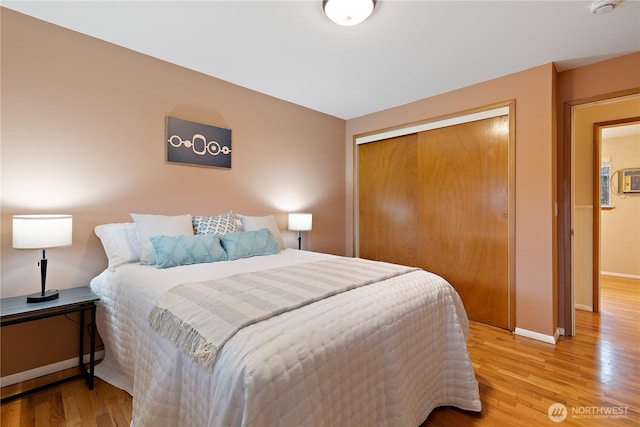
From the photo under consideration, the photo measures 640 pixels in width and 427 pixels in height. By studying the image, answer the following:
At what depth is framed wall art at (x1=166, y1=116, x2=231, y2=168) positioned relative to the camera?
2.54 m

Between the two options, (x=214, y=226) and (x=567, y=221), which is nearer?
(x=214, y=226)

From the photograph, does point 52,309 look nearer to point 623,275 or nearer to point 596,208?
point 596,208

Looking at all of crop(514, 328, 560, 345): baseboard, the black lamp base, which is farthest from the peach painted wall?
the black lamp base

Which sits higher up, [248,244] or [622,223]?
[622,223]

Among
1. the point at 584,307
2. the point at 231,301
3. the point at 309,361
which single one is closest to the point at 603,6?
the point at 309,361

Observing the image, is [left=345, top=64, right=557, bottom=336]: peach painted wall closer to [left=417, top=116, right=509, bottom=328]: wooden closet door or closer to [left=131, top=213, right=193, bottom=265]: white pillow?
[left=417, top=116, right=509, bottom=328]: wooden closet door

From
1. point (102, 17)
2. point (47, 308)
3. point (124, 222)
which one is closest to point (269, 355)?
point (47, 308)

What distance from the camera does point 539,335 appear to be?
250 centimetres

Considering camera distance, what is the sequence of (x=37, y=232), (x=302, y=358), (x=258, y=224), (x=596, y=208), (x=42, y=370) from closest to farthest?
1. (x=302, y=358)
2. (x=37, y=232)
3. (x=42, y=370)
4. (x=258, y=224)
5. (x=596, y=208)

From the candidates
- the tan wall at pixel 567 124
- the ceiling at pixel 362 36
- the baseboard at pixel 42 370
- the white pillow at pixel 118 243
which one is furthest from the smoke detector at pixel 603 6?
the baseboard at pixel 42 370

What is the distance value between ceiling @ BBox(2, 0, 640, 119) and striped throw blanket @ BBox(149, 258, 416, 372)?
1.68 m

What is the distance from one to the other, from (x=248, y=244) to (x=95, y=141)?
1381 mm

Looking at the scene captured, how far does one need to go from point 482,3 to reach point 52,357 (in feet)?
12.1

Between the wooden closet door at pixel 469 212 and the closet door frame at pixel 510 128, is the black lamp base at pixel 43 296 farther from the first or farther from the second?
the closet door frame at pixel 510 128
